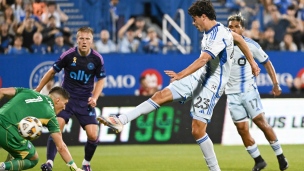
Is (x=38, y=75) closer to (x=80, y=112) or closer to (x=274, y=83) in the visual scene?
(x=80, y=112)

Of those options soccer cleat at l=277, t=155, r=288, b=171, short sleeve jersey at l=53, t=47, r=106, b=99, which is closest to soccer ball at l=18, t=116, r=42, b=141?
short sleeve jersey at l=53, t=47, r=106, b=99

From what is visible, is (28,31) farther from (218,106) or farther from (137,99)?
(218,106)

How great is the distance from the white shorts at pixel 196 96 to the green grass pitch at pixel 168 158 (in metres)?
2.34

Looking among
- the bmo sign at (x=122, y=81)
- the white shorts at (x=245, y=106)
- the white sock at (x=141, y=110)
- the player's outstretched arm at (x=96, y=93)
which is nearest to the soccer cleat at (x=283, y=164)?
the white shorts at (x=245, y=106)

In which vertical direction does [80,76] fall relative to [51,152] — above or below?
above

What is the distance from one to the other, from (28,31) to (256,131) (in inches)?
266

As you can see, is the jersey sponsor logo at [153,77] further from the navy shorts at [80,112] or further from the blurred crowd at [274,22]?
the navy shorts at [80,112]

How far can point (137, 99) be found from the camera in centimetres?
1798

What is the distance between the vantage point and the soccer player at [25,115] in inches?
387

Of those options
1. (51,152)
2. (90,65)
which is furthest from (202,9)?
(51,152)

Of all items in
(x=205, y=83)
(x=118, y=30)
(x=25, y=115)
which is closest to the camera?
(x=25, y=115)

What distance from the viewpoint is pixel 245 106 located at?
12.5 m

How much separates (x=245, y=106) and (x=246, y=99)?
0.38 ft

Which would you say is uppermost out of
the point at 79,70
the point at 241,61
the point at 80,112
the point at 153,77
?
the point at 241,61
